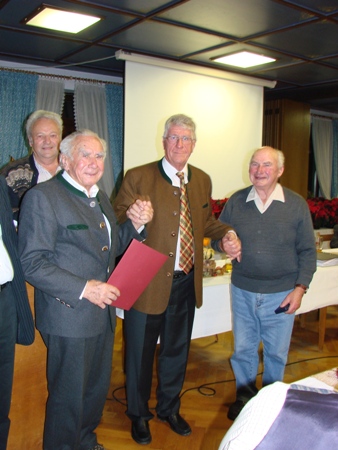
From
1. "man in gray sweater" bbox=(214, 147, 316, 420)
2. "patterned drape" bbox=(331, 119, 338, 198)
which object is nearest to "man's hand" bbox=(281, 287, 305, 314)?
"man in gray sweater" bbox=(214, 147, 316, 420)

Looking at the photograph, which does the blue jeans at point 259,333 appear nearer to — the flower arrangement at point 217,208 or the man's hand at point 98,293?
the man's hand at point 98,293

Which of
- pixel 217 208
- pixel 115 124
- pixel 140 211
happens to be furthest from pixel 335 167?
pixel 140 211

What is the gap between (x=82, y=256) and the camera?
184cm

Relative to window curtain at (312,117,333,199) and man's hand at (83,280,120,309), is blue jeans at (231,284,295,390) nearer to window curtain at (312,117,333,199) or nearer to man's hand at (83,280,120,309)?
man's hand at (83,280,120,309)

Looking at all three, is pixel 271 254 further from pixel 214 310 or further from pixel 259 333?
pixel 214 310

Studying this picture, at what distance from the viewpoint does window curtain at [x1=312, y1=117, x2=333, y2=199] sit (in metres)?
9.50

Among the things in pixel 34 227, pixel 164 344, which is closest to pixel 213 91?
pixel 164 344

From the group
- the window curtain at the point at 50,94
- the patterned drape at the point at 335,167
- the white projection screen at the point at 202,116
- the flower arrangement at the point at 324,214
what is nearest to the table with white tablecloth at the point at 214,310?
the flower arrangement at the point at 324,214

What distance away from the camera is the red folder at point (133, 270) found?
1883mm

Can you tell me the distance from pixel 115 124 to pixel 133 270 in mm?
5006

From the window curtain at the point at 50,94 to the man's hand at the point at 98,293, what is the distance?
4.72 meters

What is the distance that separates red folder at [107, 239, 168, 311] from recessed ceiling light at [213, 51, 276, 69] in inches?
152

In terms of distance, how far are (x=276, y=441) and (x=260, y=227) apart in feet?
5.93

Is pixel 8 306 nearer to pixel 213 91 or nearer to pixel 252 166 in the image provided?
pixel 252 166
